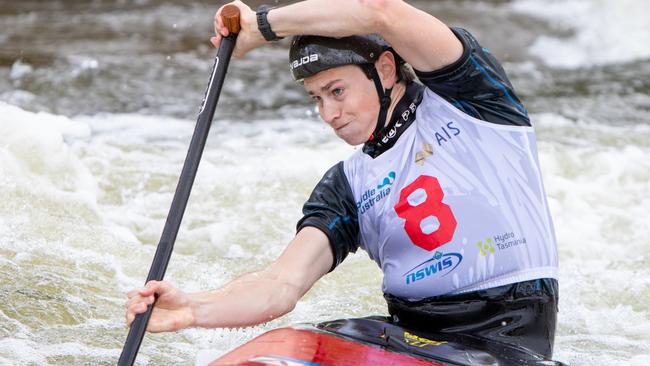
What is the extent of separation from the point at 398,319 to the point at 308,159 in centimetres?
309

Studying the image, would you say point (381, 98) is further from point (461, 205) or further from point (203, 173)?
point (203, 173)

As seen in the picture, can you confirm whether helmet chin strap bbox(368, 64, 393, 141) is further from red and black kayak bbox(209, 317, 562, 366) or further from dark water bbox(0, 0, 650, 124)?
dark water bbox(0, 0, 650, 124)

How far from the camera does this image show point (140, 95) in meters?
7.90

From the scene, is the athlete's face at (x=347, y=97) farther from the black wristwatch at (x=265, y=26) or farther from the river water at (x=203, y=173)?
the river water at (x=203, y=173)

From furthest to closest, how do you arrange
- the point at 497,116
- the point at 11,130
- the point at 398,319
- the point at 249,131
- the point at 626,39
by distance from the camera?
the point at 626,39 < the point at 249,131 < the point at 11,130 < the point at 398,319 < the point at 497,116

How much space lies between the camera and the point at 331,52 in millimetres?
2963

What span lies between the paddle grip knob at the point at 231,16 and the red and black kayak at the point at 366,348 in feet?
2.79

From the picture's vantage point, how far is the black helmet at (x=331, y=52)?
2.96 meters

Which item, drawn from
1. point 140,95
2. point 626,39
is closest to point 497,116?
point 140,95

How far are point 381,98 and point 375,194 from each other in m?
0.27

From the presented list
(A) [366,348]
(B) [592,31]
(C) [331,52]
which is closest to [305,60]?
(C) [331,52]

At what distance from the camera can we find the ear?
3037 millimetres

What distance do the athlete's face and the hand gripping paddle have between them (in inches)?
9.9

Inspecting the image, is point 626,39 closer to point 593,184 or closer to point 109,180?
point 593,184
